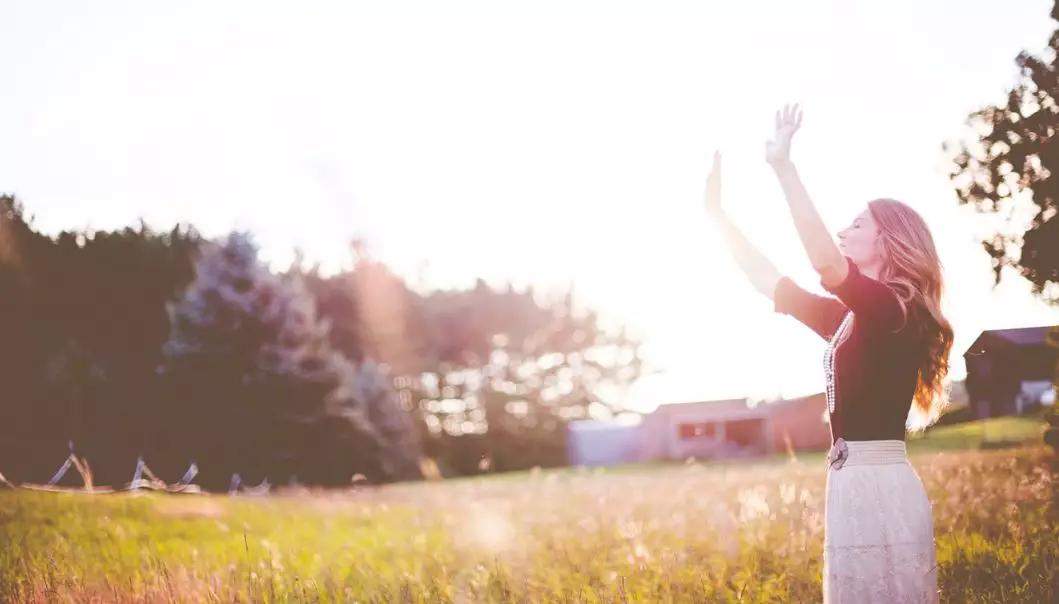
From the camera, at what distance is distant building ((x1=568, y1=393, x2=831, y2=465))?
133ft

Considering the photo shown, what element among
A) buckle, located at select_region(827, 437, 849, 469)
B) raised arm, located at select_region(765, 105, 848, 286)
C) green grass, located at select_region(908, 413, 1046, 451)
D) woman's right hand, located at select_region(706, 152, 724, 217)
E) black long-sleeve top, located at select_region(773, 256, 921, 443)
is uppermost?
woman's right hand, located at select_region(706, 152, 724, 217)

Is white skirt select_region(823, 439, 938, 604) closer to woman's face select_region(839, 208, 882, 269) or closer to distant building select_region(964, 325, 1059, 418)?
woman's face select_region(839, 208, 882, 269)

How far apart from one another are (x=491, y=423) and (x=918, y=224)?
40309mm

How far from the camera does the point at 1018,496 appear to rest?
6344 mm

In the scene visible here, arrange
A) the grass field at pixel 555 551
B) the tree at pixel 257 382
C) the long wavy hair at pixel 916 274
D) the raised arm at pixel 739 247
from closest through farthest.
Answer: the long wavy hair at pixel 916 274 < the raised arm at pixel 739 247 < the grass field at pixel 555 551 < the tree at pixel 257 382

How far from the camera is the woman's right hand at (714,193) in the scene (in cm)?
337

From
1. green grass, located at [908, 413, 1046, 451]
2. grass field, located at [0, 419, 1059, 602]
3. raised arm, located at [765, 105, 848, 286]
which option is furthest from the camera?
green grass, located at [908, 413, 1046, 451]

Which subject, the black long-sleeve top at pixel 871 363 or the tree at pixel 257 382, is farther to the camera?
the tree at pixel 257 382

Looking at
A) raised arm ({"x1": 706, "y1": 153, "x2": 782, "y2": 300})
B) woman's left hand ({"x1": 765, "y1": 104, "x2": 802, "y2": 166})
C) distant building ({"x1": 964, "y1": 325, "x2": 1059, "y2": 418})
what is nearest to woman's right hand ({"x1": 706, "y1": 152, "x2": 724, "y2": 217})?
raised arm ({"x1": 706, "y1": 153, "x2": 782, "y2": 300})

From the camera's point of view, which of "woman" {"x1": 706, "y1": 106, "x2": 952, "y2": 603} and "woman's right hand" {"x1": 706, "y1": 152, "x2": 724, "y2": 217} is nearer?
"woman" {"x1": 706, "y1": 106, "x2": 952, "y2": 603}

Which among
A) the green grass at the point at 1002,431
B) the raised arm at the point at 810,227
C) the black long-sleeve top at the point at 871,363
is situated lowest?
the green grass at the point at 1002,431

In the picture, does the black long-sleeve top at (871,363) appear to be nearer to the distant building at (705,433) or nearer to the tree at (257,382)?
the tree at (257,382)

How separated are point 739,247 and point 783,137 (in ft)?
2.01

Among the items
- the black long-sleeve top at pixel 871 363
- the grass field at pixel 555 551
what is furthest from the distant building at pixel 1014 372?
the black long-sleeve top at pixel 871 363
